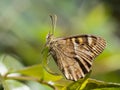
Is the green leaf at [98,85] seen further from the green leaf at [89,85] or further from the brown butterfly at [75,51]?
the brown butterfly at [75,51]

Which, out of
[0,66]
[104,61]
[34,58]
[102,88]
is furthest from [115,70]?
[102,88]

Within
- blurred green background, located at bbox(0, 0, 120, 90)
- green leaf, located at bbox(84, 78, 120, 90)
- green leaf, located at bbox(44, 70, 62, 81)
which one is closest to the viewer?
green leaf, located at bbox(84, 78, 120, 90)

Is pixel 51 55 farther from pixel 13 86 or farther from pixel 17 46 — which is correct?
pixel 17 46

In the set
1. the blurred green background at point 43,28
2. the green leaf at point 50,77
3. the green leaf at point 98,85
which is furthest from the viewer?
Answer: the blurred green background at point 43,28

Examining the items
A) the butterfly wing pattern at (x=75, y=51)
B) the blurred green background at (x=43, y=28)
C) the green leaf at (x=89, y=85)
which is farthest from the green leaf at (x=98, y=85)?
the blurred green background at (x=43, y=28)

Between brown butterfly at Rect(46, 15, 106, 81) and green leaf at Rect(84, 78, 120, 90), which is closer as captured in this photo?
green leaf at Rect(84, 78, 120, 90)

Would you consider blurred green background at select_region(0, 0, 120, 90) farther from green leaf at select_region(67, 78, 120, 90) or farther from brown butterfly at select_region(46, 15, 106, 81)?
green leaf at select_region(67, 78, 120, 90)

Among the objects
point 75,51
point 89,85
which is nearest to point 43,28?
point 75,51

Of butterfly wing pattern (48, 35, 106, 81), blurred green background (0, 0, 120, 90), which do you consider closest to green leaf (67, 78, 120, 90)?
butterfly wing pattern (48, 35, 106, 81)
